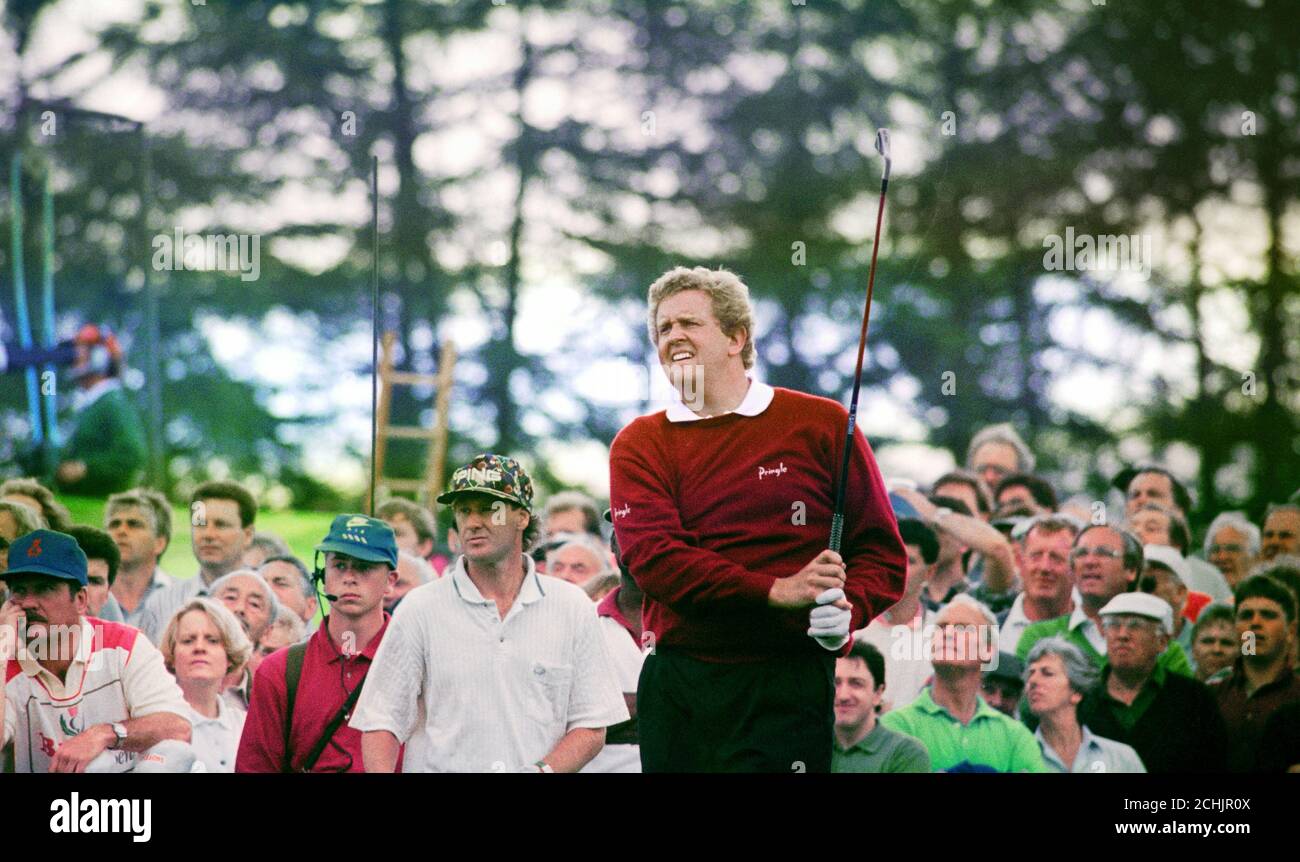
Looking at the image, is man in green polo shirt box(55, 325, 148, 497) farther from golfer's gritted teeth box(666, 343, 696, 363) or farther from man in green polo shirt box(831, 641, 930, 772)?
man in green polo shirt box(831, 641, 930, 772)

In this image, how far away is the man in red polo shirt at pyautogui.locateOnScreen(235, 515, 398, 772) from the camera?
15.1 ft

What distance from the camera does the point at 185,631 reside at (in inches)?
190

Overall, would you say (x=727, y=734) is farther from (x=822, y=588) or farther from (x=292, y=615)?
(x=292, y=615)

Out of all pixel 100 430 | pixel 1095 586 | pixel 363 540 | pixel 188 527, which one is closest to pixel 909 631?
pixel 1095 586

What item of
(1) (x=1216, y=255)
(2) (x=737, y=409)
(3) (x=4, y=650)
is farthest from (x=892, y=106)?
(3) (x=4, y=650)

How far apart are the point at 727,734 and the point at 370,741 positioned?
1.01 metres

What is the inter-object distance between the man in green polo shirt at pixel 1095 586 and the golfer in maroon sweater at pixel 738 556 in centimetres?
119

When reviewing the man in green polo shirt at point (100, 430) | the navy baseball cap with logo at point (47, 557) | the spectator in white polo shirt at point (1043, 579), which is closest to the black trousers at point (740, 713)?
the spectator in white polo shirt at point (1043, 579)

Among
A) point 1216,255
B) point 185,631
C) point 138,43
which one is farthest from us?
point 1216,255

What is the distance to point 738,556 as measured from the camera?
4117mm

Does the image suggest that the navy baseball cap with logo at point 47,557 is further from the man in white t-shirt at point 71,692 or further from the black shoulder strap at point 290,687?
the black shoulder strap at point 290,687

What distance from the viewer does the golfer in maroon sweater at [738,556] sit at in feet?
13.1

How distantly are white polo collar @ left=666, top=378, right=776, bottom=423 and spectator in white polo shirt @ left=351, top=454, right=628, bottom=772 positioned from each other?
1.83 ft

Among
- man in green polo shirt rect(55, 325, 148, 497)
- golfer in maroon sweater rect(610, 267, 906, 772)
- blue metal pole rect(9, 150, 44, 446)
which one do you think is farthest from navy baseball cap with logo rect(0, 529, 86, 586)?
golfer in maroon sweater rect(610, 267, 906, 772)
